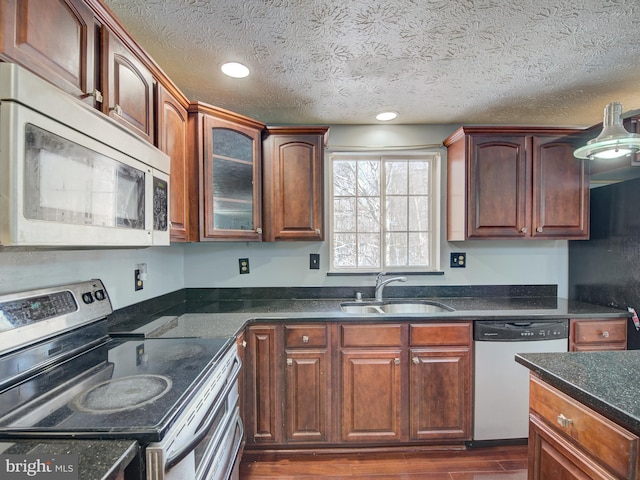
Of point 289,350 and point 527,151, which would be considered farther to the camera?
point 527,151

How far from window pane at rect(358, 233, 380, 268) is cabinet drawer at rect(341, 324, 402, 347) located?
0.73m

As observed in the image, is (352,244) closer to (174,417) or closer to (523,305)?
(523,305)

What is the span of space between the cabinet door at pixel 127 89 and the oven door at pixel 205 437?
42.6 inches

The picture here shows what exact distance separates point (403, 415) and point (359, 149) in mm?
1957

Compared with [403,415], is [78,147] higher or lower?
higher

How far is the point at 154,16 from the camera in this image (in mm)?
1323

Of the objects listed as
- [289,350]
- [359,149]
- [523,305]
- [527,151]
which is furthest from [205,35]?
[523,305]

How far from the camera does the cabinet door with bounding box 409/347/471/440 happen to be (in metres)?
1.92

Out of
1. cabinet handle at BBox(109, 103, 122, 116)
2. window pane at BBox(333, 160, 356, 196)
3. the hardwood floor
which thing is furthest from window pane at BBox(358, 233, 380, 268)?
cabinet handle at BBox(109, 103, 122, 116)

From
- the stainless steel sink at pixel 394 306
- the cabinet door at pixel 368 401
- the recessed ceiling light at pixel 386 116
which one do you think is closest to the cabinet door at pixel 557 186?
the stainless steel sink at pixel 394 306

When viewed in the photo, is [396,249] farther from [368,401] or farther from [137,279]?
[137,279]

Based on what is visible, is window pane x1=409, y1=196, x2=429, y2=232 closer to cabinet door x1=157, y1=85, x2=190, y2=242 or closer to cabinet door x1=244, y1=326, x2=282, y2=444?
cabinet door x1=244, y1=326, x2=282, y2=444

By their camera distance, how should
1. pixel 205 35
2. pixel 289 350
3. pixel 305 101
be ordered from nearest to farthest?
pixel 205 35, pixel 289 350, pixel 305 101

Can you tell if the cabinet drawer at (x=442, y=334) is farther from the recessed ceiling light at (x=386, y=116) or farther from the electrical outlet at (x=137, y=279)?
the electrical outlet at (x=137, y=279)
